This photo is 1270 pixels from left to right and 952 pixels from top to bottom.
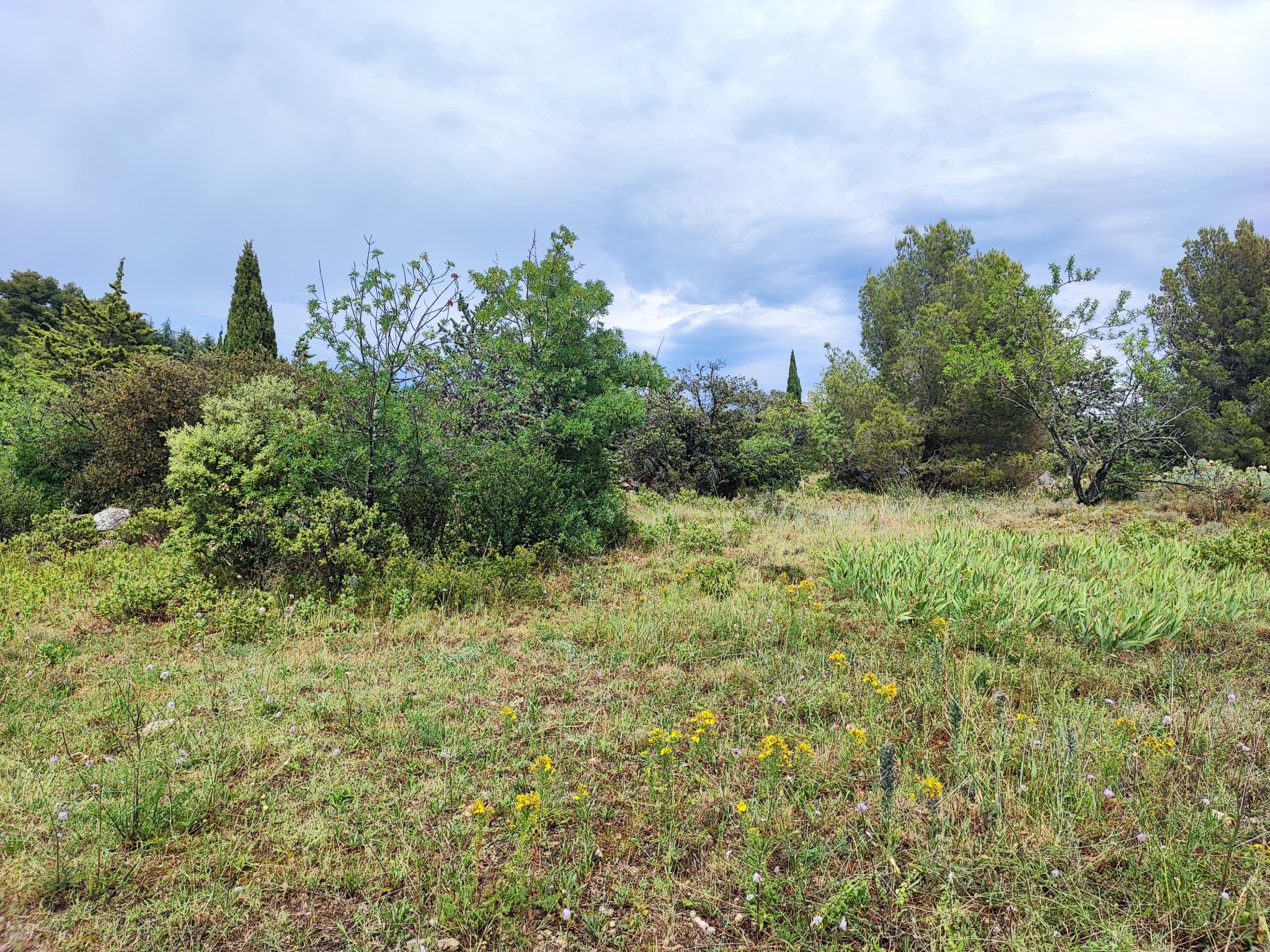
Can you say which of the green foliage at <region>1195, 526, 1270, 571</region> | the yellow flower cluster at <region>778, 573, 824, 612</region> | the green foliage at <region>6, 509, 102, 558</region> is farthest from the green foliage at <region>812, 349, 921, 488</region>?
the green foliage at <region>6, 509, 102, 558</region>

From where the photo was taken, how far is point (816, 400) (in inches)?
719

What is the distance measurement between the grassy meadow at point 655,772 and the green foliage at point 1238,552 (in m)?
1.23

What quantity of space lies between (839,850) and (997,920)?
0.52 m

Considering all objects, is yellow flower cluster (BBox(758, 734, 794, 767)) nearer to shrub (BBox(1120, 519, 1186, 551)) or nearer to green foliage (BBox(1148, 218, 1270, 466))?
shrub (BBox(1120, 519, 1186, 551))

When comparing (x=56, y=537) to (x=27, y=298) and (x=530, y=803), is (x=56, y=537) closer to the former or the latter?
(x=530, y=803)

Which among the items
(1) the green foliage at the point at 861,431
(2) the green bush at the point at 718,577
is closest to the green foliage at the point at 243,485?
(2) the green bush at the point at 718,577

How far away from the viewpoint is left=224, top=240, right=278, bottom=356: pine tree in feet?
68.5

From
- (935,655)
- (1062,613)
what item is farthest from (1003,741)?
(1062,613)

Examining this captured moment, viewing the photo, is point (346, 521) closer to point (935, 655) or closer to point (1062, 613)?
point (935, 655)

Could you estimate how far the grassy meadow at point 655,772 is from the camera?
1999 mm

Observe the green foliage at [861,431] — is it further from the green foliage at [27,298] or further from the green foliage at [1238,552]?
the green foliage at [27,298]

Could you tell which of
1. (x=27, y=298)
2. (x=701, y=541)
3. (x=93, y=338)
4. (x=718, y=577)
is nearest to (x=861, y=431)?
(x=701, y=541)

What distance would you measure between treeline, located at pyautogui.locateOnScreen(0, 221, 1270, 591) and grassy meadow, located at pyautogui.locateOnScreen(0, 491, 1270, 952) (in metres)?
1.37

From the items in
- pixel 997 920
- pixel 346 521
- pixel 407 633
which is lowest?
pixel 997 920
